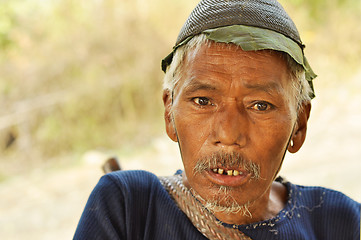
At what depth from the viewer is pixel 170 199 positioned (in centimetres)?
172

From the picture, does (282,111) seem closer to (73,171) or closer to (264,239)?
(264,239)

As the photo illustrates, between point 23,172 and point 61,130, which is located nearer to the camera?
point 23,172

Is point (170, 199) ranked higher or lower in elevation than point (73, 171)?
higher

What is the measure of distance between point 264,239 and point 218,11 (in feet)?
3.18

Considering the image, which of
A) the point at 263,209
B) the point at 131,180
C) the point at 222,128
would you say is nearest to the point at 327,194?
the point at 263,209

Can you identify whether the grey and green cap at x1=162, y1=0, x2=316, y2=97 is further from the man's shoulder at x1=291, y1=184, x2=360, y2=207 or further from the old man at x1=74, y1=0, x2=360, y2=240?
the man's shoulder at x1=291, y1=184, x2=360, y2=207

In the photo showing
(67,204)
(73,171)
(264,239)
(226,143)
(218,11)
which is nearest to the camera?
(226,143)

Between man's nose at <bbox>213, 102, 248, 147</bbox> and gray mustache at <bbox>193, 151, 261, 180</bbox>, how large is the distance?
43mm

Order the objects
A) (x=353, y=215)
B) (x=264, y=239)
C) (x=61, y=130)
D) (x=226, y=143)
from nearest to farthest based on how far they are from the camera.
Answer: (x=226, y=143), (x=264, y=239), (x=353, y=215), (x=61, y=130)

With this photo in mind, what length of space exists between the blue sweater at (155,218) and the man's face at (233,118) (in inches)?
8.5

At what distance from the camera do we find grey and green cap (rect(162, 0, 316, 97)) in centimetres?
146

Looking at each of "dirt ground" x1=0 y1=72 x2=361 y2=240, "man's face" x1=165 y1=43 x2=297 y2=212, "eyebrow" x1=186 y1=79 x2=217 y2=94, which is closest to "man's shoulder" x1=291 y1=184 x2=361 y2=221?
"man's face" x1=165 y1=43 x2=297 y2=212

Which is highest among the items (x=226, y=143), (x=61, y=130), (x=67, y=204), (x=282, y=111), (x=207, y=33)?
(x=207, y=33)

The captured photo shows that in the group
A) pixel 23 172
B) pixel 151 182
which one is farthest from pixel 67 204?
pixel 151 182
